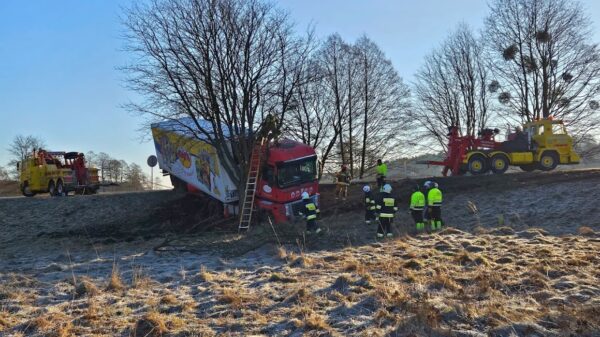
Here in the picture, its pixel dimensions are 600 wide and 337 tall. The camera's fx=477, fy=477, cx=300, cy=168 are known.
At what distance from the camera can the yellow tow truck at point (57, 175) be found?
86.6 feet

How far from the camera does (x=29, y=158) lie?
2805 centimetres

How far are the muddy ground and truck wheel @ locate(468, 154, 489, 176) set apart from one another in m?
5.68

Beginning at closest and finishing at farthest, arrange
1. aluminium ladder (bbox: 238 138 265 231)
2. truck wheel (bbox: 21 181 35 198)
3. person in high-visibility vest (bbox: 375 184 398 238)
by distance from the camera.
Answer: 1. person in high-visibility vest (bbox: 375 184 398 238)
2. aluminium ladder (bbox: 238 138 265 231)
3. truck wheel (bbox: 21 181 35 198)

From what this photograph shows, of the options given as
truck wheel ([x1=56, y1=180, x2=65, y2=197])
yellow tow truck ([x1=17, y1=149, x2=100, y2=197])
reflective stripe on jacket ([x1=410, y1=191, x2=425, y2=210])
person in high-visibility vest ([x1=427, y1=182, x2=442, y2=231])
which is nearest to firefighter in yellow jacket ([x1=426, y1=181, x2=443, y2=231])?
person in high-visibility vest ([x1=427, y1=182, x2=442, y2=231])

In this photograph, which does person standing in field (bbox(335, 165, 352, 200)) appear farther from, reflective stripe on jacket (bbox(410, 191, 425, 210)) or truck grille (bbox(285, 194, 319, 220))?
reflective stripe on jacket (bbox(410, 191, 425, 210))

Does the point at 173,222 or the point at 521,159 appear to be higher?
the point at 521,159

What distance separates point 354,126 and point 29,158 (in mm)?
19757

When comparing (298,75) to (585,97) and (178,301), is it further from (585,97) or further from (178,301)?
(585,97)

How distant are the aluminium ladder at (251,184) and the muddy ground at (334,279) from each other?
1.30 m

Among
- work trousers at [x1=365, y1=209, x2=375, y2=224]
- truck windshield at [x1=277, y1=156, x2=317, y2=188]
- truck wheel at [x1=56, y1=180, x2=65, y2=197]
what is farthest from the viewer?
truck wheel at [x1=56, y1=180, x2=65, y2=197]

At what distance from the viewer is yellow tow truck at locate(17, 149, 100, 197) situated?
26.4m

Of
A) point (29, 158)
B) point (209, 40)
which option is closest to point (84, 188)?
point (29, 158)

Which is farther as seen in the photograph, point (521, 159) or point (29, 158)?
point (29, 158)

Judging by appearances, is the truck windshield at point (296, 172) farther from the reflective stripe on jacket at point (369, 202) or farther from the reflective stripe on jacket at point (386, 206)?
the reflective stripe on jacket at point (386, 206)
